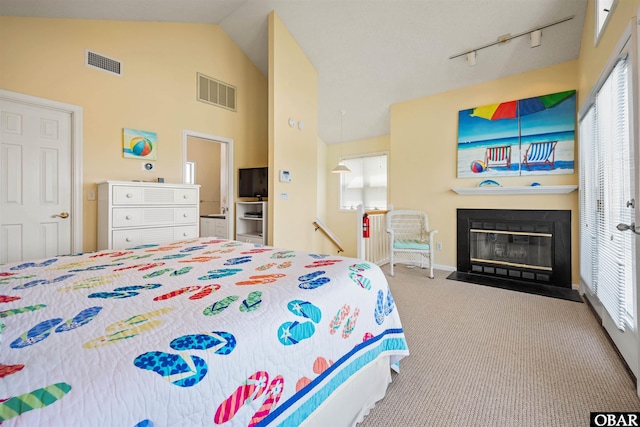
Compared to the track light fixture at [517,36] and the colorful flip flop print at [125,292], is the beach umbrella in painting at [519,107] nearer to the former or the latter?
the track light fixture at [517,36]

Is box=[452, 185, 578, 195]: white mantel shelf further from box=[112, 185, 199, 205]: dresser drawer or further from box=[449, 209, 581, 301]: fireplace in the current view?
box=[112, 185, 199, 205]: dresser drawer

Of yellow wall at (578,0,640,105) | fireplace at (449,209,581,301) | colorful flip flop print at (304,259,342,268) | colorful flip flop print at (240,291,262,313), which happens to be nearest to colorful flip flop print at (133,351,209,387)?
colorful flip flop print at (240,291,262,313)

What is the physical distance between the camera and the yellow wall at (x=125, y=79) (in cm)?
254

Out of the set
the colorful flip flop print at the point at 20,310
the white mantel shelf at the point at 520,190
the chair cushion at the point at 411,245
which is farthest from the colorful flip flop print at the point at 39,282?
the white mantel shelf at the point at 520,190

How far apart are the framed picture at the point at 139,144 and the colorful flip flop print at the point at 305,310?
10.5 feet

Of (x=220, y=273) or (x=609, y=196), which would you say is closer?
(x=220, y=273)

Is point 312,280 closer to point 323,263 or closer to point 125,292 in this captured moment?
point 323,263

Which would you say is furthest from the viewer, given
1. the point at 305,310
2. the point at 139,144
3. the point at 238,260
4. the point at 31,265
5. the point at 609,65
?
the point at 139,144

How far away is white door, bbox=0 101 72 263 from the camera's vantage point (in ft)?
7.96

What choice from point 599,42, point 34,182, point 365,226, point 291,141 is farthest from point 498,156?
point 34,182

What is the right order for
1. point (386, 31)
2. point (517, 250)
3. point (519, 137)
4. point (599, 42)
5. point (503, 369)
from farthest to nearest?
point (517, 250) → point (519, 137) → point (386, 31) → point (599, 42) → point (503, 369)

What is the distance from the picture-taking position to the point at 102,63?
9.70 feet

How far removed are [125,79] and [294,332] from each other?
3.66 m

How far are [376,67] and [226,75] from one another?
2276mm
